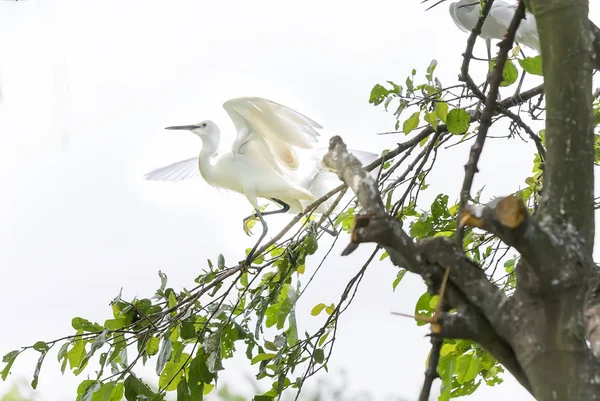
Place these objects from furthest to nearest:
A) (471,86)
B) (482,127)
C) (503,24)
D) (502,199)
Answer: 1. (503,24)
2. (471,86)
3. (482,127)
4. (502,199)

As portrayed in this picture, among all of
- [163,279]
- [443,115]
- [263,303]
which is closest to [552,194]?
[443,115]

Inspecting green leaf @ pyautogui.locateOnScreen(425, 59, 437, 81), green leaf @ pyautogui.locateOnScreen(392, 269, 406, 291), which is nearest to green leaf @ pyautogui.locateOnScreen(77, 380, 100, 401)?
green leaf @ pyautogui.locateOnScreen(392, 269, 406, 291)

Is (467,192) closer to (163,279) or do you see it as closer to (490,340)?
(490,340)

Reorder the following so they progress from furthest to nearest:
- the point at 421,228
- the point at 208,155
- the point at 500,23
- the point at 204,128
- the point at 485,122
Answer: the point at 204,128 → the point at 208,155 → the point at 500,23 → the point at 421,228 → the point at 485,122

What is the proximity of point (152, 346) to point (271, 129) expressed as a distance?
1.28 m

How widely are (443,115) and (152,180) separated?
2.22m

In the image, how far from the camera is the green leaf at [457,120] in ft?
6.41

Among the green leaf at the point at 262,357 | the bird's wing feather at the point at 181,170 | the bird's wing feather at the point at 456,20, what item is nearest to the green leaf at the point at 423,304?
the green leaf at the point at 262,357

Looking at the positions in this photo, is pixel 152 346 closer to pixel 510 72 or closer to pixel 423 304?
pixel 423 304

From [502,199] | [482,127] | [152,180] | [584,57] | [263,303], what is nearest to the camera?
[502,199]

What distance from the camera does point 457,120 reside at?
1955 millimetres

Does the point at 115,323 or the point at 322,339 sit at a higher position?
the point at 322,339

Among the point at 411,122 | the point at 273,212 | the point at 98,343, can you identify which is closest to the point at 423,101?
the point at 411,122

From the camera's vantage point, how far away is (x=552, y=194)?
40.8 inches
